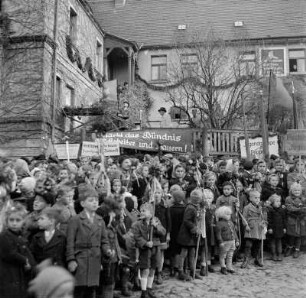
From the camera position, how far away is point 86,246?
5293mm

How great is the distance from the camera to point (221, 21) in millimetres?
30609

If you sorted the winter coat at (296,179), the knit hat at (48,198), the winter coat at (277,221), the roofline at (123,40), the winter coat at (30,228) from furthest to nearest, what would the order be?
the roofline at (123,40), the winter coat at (296,179), the winter coat at (277,221), the knit hat at (48,198), the winter coat at (30,228)

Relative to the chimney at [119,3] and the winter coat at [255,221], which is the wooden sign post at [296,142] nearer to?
the winter coat at [255,221]

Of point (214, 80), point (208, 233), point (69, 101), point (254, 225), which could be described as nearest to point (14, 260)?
point (208, 233)

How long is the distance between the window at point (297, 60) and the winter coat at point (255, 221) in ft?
73.2

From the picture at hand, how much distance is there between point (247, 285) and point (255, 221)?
56.1 inches

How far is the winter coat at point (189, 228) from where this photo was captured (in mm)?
7108

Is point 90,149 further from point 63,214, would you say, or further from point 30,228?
point 30,228

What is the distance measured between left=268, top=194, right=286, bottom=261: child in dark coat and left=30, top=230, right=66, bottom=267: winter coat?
4.22 meters

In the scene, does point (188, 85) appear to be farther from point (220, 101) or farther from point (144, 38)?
point (144, 38)

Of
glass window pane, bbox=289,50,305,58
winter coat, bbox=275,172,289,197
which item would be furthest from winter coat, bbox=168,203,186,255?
glass window pane, bbox=289,50,305,58

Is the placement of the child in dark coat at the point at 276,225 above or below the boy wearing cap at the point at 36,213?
below

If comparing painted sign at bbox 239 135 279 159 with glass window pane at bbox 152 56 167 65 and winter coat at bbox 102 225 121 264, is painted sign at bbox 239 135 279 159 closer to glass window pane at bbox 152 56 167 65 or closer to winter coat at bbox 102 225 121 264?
winter coat at bbox 102 225 121 264

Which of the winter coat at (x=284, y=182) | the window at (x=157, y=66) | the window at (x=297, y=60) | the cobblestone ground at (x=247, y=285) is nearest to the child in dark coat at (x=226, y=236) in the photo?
the cobblestone ground at (x=247, y=285)
